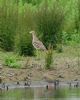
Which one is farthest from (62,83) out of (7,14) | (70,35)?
(70,35)

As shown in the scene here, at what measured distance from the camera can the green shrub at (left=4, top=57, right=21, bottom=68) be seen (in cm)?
2136

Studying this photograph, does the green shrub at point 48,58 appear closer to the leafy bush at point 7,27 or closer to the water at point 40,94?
the water at point 40,94

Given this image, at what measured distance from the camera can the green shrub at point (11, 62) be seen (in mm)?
21359

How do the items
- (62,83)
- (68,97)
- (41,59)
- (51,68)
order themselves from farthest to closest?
(41,59) < (51,68) < (62,83) < (68,97)

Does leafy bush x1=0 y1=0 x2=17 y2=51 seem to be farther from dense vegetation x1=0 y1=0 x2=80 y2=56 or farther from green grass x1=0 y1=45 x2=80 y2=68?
green grass x1=0 y1=45 x2=80 y2=68

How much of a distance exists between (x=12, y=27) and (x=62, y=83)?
19.4 feet

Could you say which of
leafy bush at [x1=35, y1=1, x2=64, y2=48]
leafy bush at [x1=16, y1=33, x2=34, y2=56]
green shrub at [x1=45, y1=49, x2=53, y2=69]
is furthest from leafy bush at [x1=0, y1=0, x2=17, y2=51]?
green shrub at [x1=45, y1=49, x2=53, y2=69]

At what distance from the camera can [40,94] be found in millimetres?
17453

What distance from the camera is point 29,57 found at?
77.6 ft

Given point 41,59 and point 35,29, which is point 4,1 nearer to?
point 35,29

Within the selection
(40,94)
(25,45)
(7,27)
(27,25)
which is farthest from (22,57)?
(40,94)

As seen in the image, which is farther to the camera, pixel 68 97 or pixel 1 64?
pixel 1 64

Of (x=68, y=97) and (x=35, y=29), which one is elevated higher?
(x=35, y=29)

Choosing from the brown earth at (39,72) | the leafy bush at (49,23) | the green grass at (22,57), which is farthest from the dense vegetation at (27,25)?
the brown earth at (39,72)
